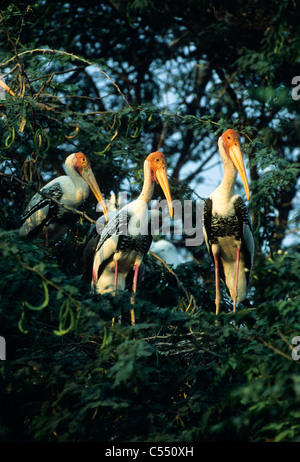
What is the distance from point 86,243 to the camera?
5.89 metres

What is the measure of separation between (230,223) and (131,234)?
2.60 ft

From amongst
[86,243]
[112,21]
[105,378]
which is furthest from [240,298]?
[112,21]

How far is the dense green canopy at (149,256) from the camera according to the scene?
324cm

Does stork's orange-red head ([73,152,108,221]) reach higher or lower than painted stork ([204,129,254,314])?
higher

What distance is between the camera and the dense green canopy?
3.24 meters

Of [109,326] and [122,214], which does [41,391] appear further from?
[122,214]

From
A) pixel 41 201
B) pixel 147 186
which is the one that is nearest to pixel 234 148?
pixel 147 186

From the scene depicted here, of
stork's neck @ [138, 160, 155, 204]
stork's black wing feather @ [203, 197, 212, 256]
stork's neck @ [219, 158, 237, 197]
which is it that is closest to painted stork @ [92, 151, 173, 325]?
stork's neck @ [138, 160, 155, 204]

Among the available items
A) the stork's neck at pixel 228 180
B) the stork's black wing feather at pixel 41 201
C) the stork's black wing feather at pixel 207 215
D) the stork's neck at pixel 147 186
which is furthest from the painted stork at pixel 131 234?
the stork's black wing feather at pixel 41 201

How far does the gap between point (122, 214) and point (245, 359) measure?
224cm

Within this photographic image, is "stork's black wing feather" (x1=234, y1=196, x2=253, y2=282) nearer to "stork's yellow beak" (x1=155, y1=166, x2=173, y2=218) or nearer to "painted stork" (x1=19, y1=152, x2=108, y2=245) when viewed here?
"stork's yellow beak" (x1=155, y1=166, x2=173, y2=218)

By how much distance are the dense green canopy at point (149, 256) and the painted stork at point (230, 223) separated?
14cm

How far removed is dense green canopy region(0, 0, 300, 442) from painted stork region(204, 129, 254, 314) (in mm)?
143

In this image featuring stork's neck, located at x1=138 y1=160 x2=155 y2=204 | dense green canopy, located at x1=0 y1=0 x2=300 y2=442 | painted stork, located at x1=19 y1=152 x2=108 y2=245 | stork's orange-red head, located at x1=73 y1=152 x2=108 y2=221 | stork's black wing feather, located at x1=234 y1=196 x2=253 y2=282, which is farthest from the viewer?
stork's orange-red head, located at x1=73 y1=152 x2=108 y2=221
